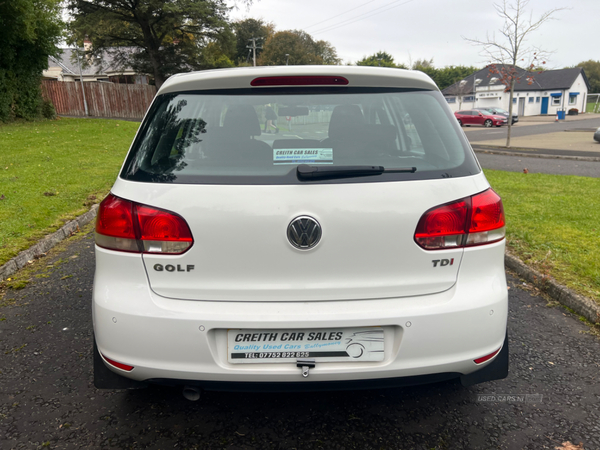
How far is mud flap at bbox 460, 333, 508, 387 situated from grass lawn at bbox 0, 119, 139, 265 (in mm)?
4333

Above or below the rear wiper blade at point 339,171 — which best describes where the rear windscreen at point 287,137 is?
above

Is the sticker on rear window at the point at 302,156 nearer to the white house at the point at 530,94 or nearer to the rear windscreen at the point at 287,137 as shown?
the rear windscreen at the point at 287,137

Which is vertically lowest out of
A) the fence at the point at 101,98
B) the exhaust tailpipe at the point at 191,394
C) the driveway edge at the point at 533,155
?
the driveway edge at the point at 533,155

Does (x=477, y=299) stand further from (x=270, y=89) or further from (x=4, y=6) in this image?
(x=4, y=6)

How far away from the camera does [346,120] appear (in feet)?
7.56

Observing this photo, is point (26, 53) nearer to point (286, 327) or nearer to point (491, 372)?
point (286, 327)

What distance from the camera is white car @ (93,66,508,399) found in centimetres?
199

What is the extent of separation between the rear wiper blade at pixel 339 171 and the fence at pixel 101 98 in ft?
107

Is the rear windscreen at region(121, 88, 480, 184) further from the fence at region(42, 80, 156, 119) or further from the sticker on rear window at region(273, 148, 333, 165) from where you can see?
the fence at region(42, 80, 156, 119)

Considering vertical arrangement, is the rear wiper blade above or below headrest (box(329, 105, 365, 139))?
→ below

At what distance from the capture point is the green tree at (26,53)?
18.7 m

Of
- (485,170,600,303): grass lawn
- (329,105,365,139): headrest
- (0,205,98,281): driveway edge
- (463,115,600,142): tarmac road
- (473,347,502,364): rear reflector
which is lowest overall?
(463,115,600,142): tarmac road

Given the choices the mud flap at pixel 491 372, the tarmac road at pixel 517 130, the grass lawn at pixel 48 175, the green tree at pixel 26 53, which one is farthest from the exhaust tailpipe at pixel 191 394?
the tarmac road at pixel 517 130

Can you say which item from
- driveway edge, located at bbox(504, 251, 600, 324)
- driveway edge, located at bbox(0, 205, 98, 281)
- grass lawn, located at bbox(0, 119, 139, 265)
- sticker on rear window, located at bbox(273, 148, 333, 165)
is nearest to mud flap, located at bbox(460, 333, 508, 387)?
sticker on rear window, located at bbox(273, 148, 333, 165)
